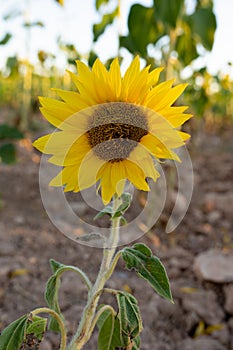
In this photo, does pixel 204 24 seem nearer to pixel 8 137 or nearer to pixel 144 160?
pixel 8 137

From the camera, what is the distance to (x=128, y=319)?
0.87 metres

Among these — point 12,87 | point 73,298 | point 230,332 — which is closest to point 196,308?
point 230,332

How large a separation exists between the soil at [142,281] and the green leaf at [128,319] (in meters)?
0.57

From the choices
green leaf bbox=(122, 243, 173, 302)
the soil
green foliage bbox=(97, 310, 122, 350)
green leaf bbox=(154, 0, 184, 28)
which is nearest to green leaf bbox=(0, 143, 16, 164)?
the soil

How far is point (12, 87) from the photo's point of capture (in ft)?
24.2

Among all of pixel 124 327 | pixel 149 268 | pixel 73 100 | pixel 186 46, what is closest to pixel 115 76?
pixel 73 100

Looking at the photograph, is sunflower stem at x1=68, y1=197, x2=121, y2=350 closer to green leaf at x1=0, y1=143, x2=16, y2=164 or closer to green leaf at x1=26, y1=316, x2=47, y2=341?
→ green leaf at x1=26, y1=316, x2=47, y2=341

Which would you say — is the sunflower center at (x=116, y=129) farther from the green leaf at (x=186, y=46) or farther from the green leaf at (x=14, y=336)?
the green leaf at (x=186, y=46)

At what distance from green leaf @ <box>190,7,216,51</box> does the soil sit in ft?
3.51

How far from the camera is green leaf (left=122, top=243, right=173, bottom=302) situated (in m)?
0.85

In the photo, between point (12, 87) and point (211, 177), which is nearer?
Answer: point (211, 177)

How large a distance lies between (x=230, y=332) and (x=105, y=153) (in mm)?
1067

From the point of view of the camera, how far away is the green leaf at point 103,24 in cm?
242

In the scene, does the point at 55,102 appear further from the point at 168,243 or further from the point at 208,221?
the point at 208,221
